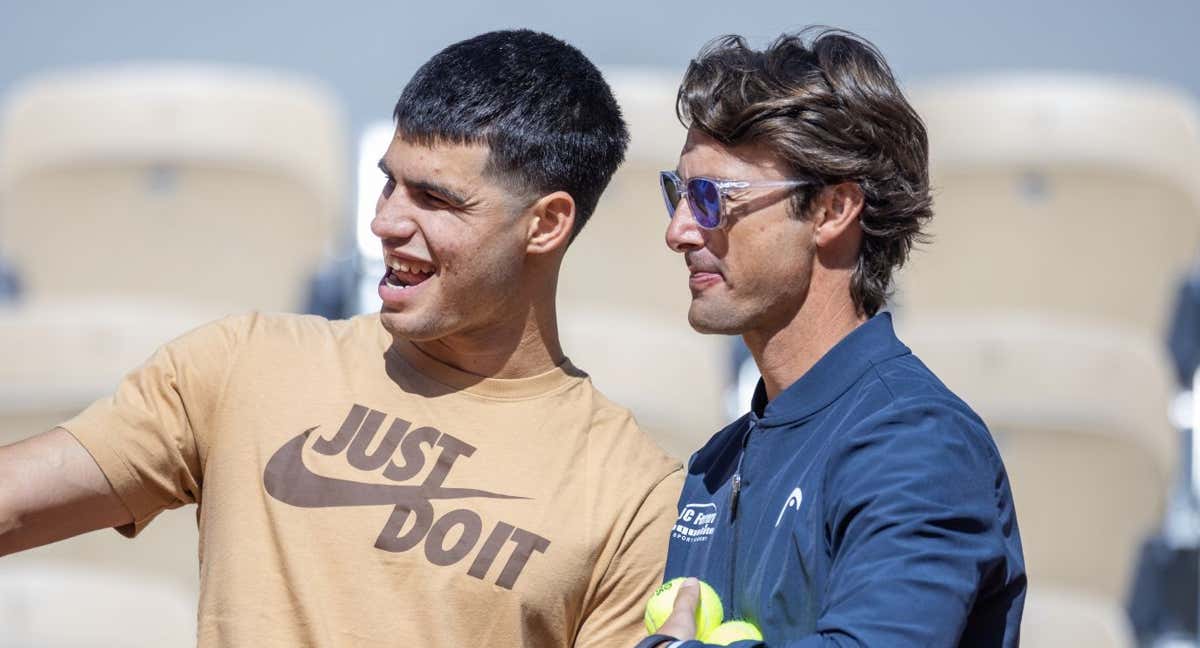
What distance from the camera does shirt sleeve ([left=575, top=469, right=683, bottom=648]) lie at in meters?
2.03

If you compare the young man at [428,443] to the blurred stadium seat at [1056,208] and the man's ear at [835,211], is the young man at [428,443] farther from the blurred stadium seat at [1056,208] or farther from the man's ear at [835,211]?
the blurred stadium seat at [1056,208]

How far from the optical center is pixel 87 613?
11.4ft

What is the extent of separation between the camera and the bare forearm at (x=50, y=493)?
1.97 m

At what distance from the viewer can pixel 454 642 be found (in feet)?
6.51

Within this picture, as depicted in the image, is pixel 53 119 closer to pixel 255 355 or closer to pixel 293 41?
pixel 293 41

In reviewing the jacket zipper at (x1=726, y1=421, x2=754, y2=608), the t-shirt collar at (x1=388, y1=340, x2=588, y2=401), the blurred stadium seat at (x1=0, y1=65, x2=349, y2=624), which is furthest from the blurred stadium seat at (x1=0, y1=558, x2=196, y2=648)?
the jacket zipper at (x1=726, y1=421, x2=754, y2=608)

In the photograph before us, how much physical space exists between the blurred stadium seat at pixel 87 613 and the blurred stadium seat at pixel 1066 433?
186cm

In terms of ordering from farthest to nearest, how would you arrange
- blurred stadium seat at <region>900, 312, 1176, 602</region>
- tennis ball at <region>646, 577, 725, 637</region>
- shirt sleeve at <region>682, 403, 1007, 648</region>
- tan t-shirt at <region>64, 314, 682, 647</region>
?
blurred stadium seat at <region>900, 312, 1176, 602</region>, tan t-shirt at <region>64, 314, 682, 647</region>, tennis ball at <region>646, 577, 725, 637</region>, shirt sleeve at <region>682, 403, 1007, 648</region>

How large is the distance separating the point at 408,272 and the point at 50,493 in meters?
0.50

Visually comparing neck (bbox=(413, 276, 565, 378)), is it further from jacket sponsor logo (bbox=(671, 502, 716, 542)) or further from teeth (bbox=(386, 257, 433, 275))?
jacket sponsor logo (bbox=(671, 502, 716, 542))

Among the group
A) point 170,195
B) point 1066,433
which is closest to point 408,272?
point 1066,433

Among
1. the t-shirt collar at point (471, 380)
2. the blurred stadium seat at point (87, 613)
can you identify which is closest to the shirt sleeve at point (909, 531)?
the t-shirt collar at point (471, 380)

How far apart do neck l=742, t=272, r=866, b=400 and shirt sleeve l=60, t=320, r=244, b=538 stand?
699mm

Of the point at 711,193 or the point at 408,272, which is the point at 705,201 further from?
the point at 408,272
